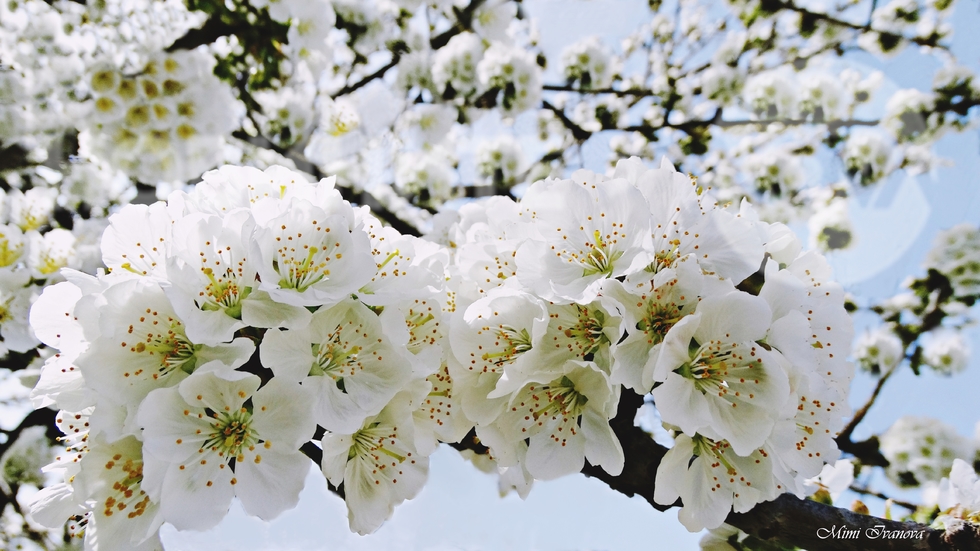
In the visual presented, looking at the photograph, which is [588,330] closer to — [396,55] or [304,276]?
[304,276]

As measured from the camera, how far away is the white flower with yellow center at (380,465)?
80 cm

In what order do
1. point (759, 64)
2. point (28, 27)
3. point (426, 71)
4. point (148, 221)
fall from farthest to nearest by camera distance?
point (759, 64), point (426, 71), point (28, 27), point (148, 221)

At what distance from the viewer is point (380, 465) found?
2.78 ft

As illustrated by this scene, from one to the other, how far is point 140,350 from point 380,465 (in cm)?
38

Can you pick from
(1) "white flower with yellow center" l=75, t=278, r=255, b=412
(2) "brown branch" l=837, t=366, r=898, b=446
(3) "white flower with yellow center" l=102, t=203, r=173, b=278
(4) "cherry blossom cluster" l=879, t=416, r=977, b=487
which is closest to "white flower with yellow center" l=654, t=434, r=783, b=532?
(1) "white flower with yellow center" l=75, t=278, r=255, b=412

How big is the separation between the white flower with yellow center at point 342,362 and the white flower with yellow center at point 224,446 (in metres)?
0.03

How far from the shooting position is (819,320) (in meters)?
0.86

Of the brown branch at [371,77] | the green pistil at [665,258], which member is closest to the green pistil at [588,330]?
the green pistil at [665,258]

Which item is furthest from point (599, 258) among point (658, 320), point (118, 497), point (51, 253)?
point (51, 253)

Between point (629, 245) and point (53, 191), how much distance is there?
10.7ft

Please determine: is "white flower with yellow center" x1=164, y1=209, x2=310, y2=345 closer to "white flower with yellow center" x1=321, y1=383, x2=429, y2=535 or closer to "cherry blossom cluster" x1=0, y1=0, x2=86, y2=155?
"white flower with yellow center" x1=321, y1=383, x2=429, y2=535

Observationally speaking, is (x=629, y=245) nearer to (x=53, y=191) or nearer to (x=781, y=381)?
(x=781, y=381)

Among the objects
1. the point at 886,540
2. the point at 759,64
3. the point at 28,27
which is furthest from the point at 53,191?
the point at 759,64

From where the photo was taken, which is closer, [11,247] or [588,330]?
[588,330]
